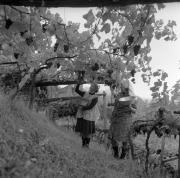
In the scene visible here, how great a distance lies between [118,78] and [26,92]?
812 cm

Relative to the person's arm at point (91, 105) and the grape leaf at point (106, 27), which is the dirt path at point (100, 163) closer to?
the person's arm at point (91, 105)

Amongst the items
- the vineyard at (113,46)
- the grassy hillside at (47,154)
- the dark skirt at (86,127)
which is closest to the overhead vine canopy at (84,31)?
the vineyard at (113,46)

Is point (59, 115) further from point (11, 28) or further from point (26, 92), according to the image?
point (11, 28)

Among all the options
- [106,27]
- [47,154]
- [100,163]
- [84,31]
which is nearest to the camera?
[106,27]

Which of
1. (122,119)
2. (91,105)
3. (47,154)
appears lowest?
(47,154)

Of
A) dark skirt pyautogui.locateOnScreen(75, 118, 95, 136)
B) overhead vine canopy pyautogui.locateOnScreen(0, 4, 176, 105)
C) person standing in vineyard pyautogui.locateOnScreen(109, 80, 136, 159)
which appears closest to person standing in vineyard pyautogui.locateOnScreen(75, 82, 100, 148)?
dark skirt pyautogui.locateOnScreen(75, 118, 95, 136)

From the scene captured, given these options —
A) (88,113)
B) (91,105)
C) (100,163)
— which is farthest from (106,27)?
(88,113)

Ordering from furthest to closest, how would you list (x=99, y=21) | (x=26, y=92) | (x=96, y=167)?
(x=26, y=92), (x=96, y=167), (x=99, y=21)

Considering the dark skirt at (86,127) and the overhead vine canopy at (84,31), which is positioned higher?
the overhead vine canopy at (84,31)

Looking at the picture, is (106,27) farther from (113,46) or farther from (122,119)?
(122,119)

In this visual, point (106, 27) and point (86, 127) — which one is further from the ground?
point (106, 27)

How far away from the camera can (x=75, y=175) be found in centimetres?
660

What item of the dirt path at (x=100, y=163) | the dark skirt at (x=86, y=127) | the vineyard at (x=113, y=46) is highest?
the vineyard at (x=113, y=46)

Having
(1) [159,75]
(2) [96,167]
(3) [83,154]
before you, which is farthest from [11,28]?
(3) [83,154]
